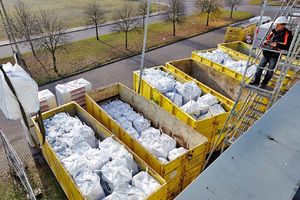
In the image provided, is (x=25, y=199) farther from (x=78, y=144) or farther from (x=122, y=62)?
(x=122, y=62)

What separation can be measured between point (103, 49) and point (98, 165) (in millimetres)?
13852

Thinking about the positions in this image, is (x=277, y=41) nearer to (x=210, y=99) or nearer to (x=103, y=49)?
(x=210, y=99)

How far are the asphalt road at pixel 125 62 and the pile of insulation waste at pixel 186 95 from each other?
345 centimetres

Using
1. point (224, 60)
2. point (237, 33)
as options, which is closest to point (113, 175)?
point (224, 60)

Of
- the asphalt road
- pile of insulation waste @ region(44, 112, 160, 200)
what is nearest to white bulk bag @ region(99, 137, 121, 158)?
pile of insulation waste @ region(44, 112, 160, 200)

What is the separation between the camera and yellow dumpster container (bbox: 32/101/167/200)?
5.10 metres

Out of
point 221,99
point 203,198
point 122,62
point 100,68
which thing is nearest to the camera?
point 203,198

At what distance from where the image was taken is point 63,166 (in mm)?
5496

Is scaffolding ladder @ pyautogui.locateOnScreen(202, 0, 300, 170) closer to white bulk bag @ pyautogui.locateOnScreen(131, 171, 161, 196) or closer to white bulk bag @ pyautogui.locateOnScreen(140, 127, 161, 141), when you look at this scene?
white bulk bag @ pyautogui.locateOnScreen(140, 127, 161, 141)

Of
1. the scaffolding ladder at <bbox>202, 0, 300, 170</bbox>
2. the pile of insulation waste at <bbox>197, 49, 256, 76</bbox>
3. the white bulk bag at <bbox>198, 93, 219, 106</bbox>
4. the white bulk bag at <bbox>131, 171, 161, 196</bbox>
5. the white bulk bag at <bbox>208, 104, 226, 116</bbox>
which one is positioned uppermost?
the scaffolding ladder at <bbox>202, 0, 300, 170</bbox>

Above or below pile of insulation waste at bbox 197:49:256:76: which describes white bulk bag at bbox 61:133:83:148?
below

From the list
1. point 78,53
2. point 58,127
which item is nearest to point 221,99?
point 58,127

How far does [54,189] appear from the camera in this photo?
686 centimetres

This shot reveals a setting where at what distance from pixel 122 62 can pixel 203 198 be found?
1508cm
